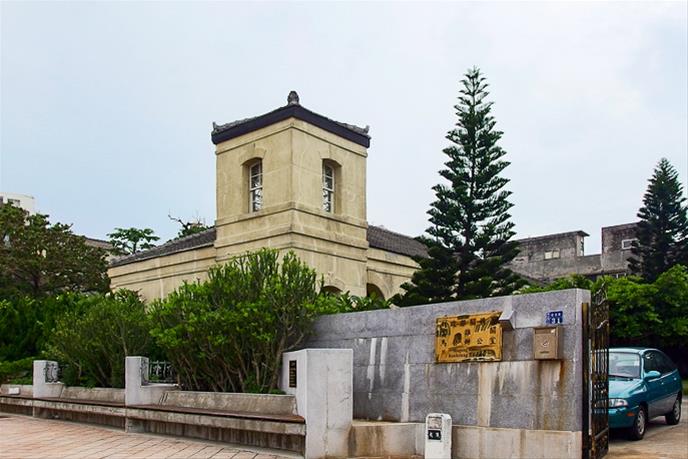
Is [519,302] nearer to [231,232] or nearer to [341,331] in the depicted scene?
[341,331]

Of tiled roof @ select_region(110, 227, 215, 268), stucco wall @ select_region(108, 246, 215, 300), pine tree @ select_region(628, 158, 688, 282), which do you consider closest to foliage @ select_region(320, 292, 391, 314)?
stucco wall @ select_region(108, 246, 215, 300)

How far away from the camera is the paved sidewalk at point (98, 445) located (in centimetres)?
964

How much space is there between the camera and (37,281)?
29766 mm

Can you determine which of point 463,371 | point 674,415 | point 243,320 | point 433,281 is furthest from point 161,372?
point 674,415

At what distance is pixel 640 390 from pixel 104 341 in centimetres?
974

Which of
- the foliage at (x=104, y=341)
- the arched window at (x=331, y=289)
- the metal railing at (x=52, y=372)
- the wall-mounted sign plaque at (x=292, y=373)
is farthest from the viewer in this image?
the arched window at (x=331, y=289)

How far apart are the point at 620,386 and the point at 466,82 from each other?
41.5ft

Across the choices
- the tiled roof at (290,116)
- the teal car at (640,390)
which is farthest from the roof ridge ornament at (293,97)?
the teal car at (640,390)

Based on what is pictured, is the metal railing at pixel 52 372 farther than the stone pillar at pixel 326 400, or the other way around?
the metal railing at pixel 52 372

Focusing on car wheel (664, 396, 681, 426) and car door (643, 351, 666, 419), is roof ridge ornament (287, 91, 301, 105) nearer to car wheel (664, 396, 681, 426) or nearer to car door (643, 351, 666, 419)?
car door (643, 351, 666, 419)

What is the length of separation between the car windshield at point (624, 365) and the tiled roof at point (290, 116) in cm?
969

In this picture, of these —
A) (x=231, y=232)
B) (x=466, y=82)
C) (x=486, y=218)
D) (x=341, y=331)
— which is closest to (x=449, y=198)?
(x=486, y=218)

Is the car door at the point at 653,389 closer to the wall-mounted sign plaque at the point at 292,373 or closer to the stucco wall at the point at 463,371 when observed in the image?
the stucco wall at the point at 463,371

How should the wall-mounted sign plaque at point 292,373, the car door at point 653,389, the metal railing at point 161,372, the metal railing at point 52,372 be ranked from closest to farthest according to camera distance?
1. the wall-mounted sign plaque at point 292,373
2. the car door at point 653,389
3. the metal railing at point 161,372
4. the metal railing at point 52,372
